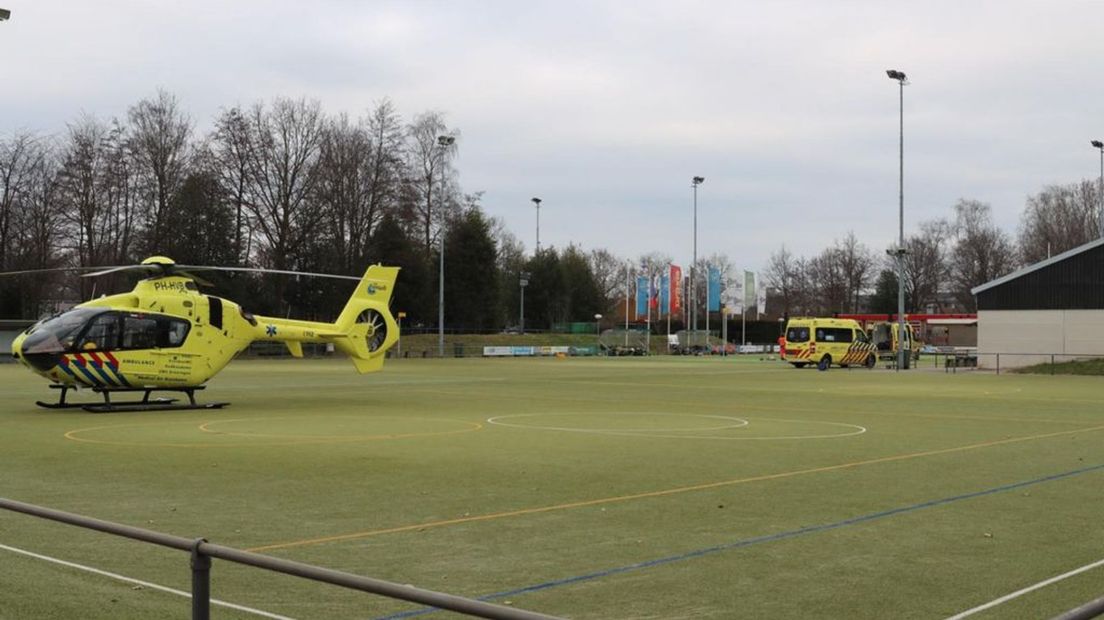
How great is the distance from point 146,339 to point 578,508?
16892mm

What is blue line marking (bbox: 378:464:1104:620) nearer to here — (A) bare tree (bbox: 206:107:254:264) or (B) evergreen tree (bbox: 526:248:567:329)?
(A) bare tree (bbox: 206:107:254:264)

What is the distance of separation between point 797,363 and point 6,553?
52498 mm

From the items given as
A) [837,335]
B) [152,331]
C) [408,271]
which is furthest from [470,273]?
[152,331]

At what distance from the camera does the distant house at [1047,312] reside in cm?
5169

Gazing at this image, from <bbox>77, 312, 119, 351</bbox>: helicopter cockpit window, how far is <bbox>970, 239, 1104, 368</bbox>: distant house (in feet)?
139

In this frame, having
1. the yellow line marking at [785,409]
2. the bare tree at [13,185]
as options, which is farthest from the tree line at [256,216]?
the yellow line marking at [785,409]

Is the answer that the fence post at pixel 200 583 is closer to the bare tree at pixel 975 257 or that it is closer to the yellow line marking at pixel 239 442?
the yellow line marking at pixel 239 442

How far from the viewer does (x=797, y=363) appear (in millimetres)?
57719

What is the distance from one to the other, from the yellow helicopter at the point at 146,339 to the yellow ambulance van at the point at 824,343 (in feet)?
116

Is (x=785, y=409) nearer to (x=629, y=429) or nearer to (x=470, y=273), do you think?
(x=629, y=429)

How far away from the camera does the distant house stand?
170 ft

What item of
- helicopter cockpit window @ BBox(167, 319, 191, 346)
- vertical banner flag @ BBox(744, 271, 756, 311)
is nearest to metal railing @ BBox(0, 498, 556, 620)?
helicopter cockpit window @ BBox(167, 319, 191, 346)

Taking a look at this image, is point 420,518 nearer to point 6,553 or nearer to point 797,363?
point 6,553

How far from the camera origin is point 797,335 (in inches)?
2267
